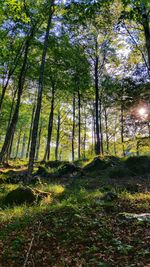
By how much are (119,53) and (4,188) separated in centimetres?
1810

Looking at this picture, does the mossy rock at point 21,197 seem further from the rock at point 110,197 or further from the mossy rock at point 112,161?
the mossy rock at point 112,161

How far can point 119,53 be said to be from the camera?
2294cm

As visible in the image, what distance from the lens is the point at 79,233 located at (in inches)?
215

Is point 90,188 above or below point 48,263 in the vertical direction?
above

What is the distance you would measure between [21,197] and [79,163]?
896 cm

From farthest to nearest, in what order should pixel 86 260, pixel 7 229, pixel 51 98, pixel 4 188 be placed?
pixel 51 98, pixel 4 188, pixel 7 229, pixel 86 260

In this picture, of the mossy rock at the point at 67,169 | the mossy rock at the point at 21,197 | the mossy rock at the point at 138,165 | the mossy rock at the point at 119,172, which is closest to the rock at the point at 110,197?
the mossy rock at the point at 21,197

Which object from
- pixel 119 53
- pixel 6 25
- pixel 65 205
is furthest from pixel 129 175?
pixel 119 53

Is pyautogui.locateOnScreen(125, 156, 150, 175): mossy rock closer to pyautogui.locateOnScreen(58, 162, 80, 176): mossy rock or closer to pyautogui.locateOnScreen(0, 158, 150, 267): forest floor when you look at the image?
pyautogui.locateOnScreen(58, 162, 80, 176): mossy rock

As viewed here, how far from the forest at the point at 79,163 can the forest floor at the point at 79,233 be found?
0.02 meters

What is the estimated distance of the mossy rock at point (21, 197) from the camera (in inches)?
322

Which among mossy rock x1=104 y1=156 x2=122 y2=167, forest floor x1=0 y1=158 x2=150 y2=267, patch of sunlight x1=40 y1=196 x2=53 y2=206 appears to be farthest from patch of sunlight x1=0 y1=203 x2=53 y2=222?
mossy rock x1=104 y1=156 x2=122 y2=167

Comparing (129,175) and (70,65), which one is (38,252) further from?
(70,65)

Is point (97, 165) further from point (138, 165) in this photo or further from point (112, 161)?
point (138, 165)
